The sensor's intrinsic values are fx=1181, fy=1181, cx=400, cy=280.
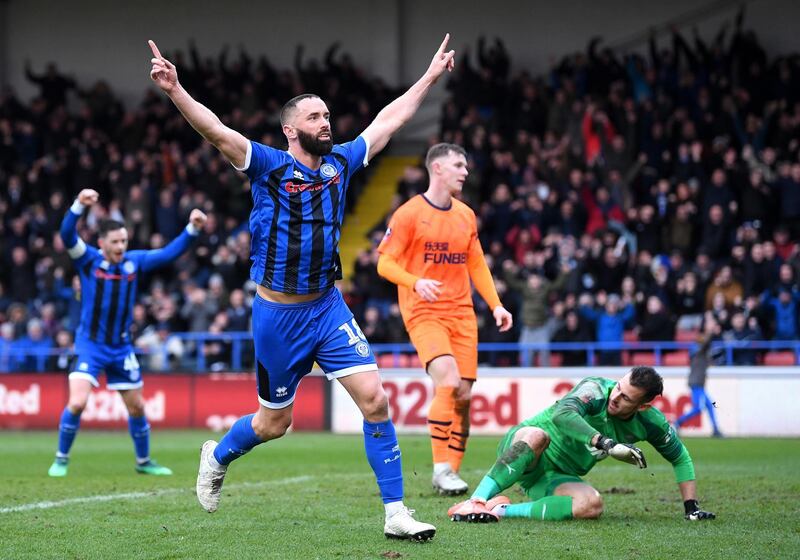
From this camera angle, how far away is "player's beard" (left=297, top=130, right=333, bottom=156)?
23.0ft

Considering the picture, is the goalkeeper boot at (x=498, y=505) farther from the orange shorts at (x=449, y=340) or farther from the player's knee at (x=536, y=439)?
the orange shorts at (x=449, y=340)

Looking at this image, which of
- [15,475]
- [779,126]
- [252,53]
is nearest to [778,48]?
[779,126]

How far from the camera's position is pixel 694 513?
7.79 meters

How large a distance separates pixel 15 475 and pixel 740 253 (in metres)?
12.4

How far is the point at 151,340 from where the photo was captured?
72.2 feet

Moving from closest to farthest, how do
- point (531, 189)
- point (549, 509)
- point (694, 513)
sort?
point (694, 513) < point (549, 509) < point (531, 189)

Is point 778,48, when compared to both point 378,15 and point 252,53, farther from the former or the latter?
point 252,53

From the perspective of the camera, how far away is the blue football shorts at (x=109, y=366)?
1149cm

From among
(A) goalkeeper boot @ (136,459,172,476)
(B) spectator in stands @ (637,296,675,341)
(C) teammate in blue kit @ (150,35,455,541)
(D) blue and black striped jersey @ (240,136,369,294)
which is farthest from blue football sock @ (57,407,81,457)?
(B) spectator in stands @ (637,296,675,341)

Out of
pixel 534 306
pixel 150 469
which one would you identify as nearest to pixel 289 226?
pixel 150 469

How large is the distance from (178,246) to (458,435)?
332 cm

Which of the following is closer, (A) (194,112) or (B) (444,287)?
(A) (194,112)

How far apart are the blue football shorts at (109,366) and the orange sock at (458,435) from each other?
340 centimetres

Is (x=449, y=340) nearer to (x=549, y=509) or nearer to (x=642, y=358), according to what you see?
(x=549, y=509)
